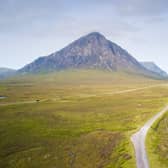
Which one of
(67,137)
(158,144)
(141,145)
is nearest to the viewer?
(141,145)

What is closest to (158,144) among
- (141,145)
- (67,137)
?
(141,145)

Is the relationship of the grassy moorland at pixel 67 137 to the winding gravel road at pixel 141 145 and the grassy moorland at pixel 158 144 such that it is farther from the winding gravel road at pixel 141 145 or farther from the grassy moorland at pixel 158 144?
the grassy moorland at pixel 158 144

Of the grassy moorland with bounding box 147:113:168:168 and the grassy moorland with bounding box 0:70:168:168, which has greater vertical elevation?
the grassy moorland with bounding box 147:113:168:168

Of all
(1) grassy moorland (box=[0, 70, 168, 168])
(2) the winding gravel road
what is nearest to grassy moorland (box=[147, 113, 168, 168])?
(2) the winding gravel road

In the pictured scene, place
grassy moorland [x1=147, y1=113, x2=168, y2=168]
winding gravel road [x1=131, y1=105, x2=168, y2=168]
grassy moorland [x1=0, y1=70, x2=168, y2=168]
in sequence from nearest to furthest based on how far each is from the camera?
1. winding gravel road [x1=131, y1=105, x2=168, y2=168]
2. grassy moorland [x1=147, y1=113, x2=168, y2=168]
3. grassy moorland [x1=0, y1=70, x2=168, y2=168]

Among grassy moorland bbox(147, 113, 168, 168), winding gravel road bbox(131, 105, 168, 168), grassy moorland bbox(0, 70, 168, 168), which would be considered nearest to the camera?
winding gravel road bbox(131, 105, 168, 168)

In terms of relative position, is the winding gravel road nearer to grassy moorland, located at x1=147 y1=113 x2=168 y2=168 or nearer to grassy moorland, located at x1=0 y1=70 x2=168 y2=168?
grassy moorland, located at x1=147 y1=113 x2=168 y2=168

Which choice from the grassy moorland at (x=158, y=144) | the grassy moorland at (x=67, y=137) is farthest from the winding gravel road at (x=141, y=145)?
the grassy moorland at (x=67, y=137)

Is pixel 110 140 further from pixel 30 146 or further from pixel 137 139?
pixel 30 146

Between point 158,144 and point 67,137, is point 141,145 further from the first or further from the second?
point 67,137
